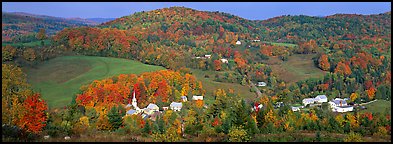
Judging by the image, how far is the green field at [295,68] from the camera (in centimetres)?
6233

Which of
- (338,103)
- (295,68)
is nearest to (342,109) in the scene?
(338,103)

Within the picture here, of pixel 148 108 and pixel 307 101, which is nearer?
pixel 148 108

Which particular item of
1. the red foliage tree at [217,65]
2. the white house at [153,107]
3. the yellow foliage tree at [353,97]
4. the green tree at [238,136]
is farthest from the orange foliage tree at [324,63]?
the green tree at [238,136]

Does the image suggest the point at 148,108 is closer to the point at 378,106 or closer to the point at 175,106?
the point at 175,106

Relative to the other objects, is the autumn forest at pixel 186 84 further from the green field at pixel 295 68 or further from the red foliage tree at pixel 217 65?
the red foliage tree at pixel 217 65

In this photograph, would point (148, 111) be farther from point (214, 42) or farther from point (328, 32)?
point (328, 32)

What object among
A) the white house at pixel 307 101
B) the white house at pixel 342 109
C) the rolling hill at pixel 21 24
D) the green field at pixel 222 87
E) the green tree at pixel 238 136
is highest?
the rolling hill at pixel 21 24

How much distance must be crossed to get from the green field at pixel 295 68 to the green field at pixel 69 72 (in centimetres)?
2299

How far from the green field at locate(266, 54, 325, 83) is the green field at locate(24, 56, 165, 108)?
75.4ft

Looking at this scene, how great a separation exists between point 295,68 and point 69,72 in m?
39.3

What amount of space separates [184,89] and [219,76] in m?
15.6

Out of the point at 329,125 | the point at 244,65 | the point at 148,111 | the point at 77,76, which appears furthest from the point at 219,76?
the point at 329,125

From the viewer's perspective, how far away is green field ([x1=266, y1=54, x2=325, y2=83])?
62.3m

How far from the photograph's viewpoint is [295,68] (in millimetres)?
68812
